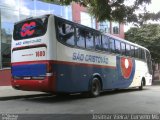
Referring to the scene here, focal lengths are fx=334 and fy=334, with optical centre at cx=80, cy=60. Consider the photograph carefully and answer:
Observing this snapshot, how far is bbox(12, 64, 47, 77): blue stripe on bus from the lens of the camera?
45.7 feet

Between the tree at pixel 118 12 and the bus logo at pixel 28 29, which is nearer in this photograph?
the tree at pixel 118 12

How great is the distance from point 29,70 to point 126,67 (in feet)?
29.1

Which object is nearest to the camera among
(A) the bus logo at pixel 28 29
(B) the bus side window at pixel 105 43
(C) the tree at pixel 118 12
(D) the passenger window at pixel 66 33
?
(C) the tree at pixel 118 12

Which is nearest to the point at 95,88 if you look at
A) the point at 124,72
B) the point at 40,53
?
the point at 40,53

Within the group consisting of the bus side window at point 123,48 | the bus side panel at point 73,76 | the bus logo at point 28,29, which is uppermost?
the bus logo at point 28,29

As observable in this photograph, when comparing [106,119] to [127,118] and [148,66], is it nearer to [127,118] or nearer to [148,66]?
[127,118]

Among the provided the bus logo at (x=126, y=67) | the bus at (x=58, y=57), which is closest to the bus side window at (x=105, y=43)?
the bus at (x=58, y=57)

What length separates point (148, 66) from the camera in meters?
26.8

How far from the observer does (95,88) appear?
56.6 ft

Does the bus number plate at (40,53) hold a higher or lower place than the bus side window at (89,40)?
lower

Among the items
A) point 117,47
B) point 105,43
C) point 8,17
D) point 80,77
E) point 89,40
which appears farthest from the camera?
point 8,17

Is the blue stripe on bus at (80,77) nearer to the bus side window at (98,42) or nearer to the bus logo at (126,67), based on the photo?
the bus logo at (126,67)

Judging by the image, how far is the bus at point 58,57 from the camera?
13.9 meters

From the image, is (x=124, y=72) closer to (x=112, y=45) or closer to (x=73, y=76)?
(x=112, y=45)
